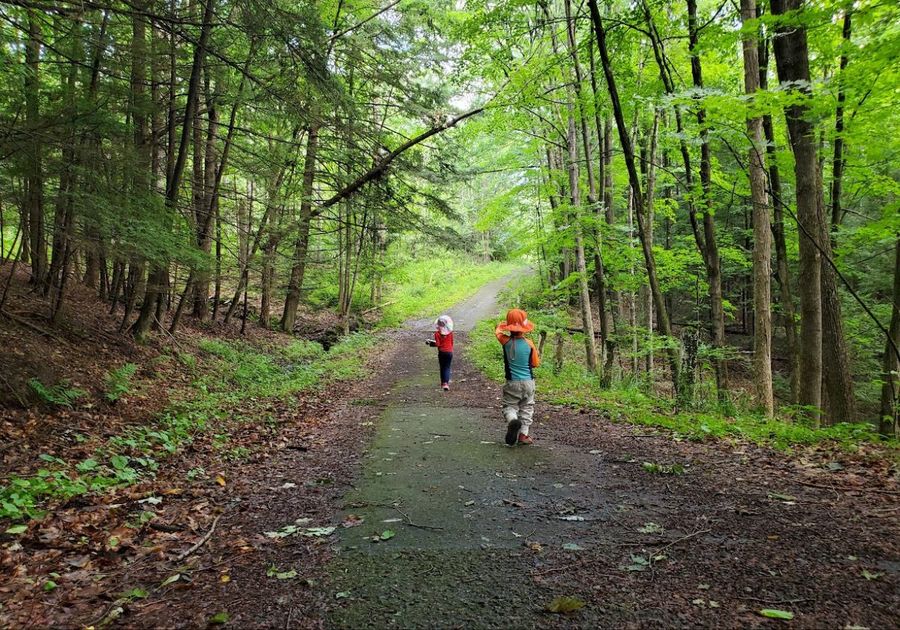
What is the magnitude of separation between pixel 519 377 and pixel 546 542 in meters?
3.21

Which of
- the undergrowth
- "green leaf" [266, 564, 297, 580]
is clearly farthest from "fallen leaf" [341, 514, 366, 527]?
the undergrowth

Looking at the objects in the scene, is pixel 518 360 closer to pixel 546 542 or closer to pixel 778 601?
pixel 546 542

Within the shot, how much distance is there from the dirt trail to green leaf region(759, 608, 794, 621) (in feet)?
0.14

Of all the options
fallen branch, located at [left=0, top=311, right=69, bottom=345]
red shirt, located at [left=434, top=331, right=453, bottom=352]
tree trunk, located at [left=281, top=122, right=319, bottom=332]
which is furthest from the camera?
tree trunk, located at [left=281, top=122, right=319, bottom=332]

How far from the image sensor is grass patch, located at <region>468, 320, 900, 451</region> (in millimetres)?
6334

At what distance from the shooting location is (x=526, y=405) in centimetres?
690

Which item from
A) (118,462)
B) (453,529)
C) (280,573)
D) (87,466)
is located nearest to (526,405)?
(453,529)

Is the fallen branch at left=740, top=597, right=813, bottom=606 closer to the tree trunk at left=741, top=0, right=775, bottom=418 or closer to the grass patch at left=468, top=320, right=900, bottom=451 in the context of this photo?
the grass patch at left=468, top=320, right=900, bottom=451

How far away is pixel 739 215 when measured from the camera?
2295 centimetres

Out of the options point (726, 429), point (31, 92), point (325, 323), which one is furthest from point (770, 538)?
point (325, 323)

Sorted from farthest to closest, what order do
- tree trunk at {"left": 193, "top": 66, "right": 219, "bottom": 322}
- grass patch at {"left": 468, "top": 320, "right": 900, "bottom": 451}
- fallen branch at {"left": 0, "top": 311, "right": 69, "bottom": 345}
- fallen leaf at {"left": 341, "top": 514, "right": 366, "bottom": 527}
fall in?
tree trunk at {"left": 193, "top": 66, "right": 219, "bottom": 322} → fallen branch at {"left": 0, "top": 311, "right": 69, "bottom": 345} → grass patch at {"left": 468, "top": 320, "right": 900, "bottom": 451} → fallen leaf at {"left": 341, "top": 514, "right": 366, "bottom": 527}

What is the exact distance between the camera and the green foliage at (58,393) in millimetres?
6793

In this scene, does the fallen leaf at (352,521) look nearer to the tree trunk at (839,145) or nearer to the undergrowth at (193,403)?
the undergrowth at (193,403)

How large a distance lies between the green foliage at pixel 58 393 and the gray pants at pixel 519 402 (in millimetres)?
6272
